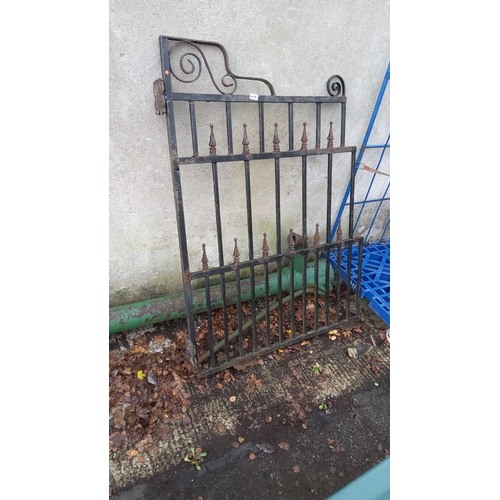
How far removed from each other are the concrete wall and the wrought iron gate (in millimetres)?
111

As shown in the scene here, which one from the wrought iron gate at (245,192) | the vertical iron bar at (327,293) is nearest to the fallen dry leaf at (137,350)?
the wrought iron gate at (245,192)

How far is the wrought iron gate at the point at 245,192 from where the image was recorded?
7.69ft

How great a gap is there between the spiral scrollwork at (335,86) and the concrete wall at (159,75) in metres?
0.07

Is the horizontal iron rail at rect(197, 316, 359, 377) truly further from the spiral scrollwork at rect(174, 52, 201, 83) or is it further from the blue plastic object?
the spiral scrollwork at rect(174, 52, 201, 83)

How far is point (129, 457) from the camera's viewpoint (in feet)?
7.36

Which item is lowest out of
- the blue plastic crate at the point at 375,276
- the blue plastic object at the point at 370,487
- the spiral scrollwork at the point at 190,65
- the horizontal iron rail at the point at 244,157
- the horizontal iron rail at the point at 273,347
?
the horizontal iron rail at the point at 273,347

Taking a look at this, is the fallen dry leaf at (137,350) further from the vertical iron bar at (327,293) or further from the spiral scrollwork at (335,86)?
the spiral scrollwork at (335,86)

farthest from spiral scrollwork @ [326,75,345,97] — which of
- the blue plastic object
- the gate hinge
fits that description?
the blue plastic object

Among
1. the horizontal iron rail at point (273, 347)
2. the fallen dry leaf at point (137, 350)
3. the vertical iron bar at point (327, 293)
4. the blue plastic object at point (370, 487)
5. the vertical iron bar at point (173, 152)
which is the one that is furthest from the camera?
the vertical iron bar at point (327, 293)

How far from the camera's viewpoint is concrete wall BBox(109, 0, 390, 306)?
234cm

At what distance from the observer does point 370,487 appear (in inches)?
45.1

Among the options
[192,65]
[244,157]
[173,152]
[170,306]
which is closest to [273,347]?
[170,306]

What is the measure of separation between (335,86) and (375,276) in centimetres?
200

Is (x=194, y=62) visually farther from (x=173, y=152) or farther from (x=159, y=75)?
(x=173, y=152)
